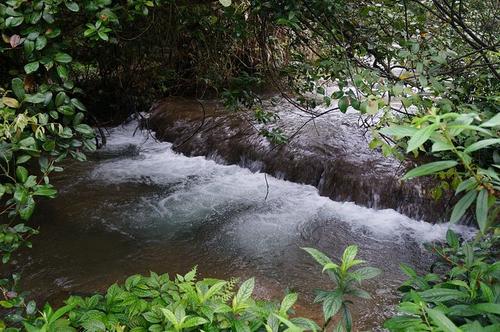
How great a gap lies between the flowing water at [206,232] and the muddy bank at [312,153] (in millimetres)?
168

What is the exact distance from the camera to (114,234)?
13.8 ft

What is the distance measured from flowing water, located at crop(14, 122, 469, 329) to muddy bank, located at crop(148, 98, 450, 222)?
168 millimetres

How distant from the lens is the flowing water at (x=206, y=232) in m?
3.51

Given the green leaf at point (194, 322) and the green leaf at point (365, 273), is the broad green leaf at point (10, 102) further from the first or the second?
the green leaf at point (365, 273)

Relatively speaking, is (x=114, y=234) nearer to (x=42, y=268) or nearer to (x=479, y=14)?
(x=42, y=268)

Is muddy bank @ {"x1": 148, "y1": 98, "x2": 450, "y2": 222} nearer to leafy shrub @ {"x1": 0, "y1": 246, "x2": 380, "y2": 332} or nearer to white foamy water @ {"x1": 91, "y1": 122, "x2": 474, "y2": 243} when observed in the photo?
white foamy water @ {"x1": 91, "y1": 122, "x2": 474, "y2": 243}

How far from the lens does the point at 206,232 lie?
439 cm

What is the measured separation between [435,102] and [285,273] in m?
2.07

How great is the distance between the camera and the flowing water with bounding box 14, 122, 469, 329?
351 centimetres

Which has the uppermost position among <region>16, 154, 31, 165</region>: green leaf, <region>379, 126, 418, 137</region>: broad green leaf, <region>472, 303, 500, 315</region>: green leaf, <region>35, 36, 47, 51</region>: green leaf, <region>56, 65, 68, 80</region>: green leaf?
<region>35, 36, 47, 51</region>: green leaf

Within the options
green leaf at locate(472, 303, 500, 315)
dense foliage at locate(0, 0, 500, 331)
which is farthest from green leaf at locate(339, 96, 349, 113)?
green leaf at locate(472, 303, 500, 315)

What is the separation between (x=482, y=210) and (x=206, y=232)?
3.60 m

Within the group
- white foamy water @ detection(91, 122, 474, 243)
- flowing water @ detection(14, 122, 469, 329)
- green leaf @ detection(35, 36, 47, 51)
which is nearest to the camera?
green leaf @ detection(35, 36, 47, 51)

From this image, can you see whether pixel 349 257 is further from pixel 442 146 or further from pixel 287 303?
pixel 442 146
